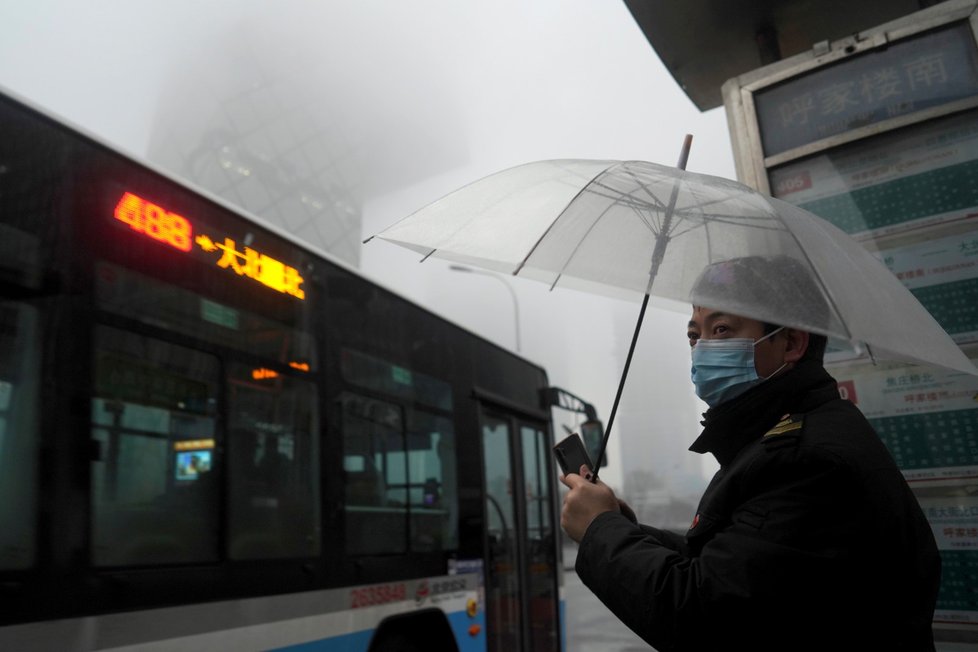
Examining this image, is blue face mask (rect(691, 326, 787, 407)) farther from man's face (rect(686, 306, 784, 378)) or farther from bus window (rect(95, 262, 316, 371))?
bus window (rect(95, 262, 316, 371))

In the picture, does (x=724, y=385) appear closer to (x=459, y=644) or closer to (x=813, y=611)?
(x=813, y=611)

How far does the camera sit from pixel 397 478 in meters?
4.23

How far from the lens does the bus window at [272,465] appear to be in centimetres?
313

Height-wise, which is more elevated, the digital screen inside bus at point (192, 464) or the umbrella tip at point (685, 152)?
the umbrella tip at point (685, 152)

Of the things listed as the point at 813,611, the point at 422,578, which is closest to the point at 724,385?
the point at 813,611

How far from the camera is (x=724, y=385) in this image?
1.61 metres

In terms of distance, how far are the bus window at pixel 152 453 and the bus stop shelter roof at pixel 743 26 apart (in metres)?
2.81

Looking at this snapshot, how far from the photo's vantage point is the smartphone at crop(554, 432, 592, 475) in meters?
1.74

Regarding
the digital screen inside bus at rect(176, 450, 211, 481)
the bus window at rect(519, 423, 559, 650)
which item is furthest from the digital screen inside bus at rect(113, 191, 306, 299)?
the bus window at rect(519, 423, 559, 650)

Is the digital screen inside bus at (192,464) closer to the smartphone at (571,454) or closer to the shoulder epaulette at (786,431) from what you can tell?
the smartphone at (571,454)

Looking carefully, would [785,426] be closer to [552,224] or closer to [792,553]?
[792,553]

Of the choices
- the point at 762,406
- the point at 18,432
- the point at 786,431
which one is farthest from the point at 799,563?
the point at 18,432

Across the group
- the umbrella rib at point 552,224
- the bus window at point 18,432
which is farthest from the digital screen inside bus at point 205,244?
the umbrella rib at point 552,224

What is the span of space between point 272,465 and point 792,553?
2.59 metres
